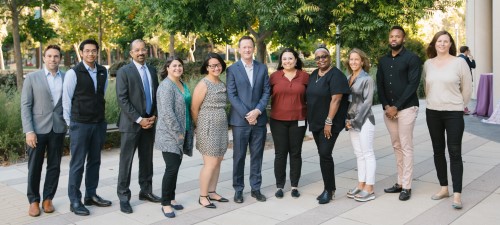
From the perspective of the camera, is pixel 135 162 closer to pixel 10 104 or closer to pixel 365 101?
pixel 10 104

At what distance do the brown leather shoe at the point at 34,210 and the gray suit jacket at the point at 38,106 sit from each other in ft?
2.69

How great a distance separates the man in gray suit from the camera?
4898mm

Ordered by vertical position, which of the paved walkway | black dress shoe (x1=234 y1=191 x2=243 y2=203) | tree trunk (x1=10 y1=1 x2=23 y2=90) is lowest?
the paved walkway

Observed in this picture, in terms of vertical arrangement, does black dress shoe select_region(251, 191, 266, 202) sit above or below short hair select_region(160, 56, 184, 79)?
below

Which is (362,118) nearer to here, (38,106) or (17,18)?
(38,106)

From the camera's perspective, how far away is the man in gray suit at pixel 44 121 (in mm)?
4898

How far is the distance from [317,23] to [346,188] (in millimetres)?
2342

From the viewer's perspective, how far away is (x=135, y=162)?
791cm

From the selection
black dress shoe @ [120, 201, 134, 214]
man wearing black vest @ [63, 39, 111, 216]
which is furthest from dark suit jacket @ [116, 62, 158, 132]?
black dress shoe @ [120, 201, 134, 214]

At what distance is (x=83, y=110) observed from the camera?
498 centimetres

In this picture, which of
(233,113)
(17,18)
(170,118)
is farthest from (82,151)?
(17,18)

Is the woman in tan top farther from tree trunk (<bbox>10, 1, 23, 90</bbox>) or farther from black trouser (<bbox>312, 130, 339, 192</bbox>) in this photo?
tree trunk (<bbox>10, 1, 23, 90</bbox>)

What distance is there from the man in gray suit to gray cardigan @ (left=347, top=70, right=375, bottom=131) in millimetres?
3227

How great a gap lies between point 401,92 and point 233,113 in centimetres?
193
